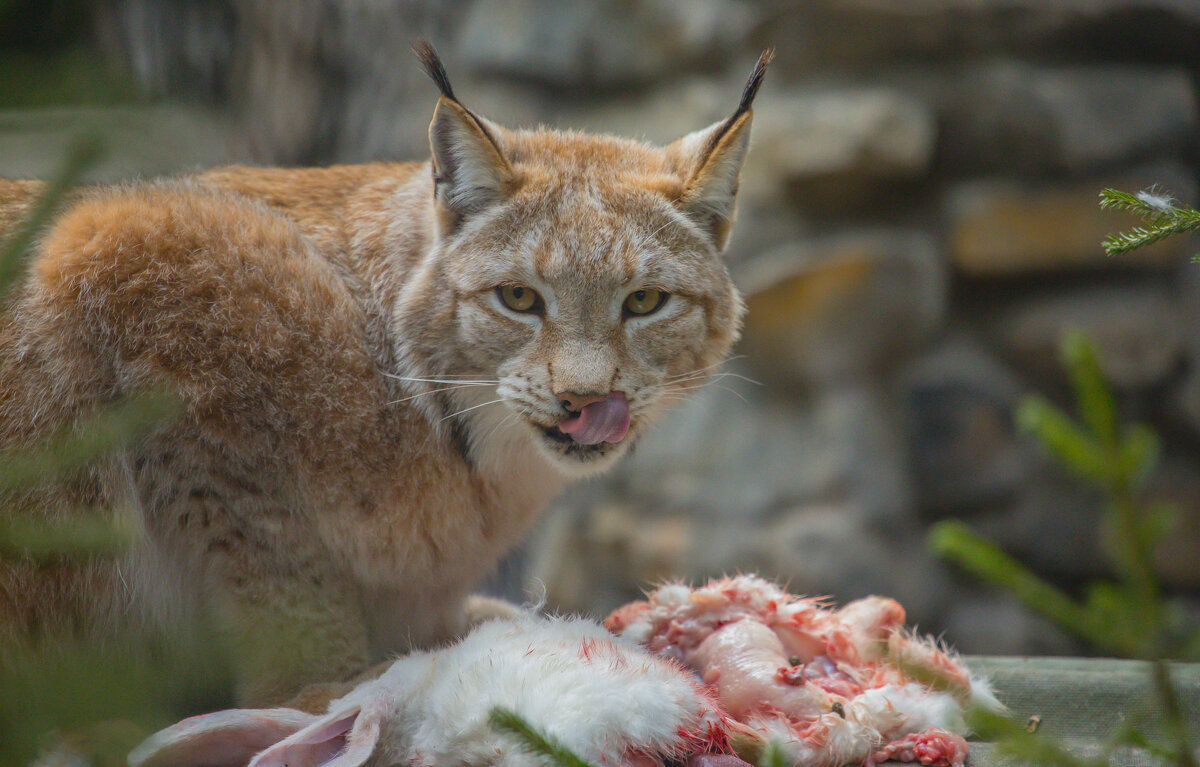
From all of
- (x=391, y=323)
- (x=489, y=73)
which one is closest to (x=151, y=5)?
(x=489, y=73)

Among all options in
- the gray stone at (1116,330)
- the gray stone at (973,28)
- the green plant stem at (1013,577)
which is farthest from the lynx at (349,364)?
the gray stone at (1116,330)

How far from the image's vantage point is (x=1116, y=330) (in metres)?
5.34

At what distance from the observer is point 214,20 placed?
22.0 feet

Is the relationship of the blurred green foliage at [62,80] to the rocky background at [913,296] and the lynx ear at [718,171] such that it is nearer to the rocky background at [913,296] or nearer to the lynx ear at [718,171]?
the lynx ear at [718,171]

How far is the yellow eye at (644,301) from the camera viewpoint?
110 inches

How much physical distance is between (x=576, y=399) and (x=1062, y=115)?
390cm

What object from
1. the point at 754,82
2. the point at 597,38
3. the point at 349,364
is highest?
the point at 597,38

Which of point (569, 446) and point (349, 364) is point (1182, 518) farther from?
point (349, 364)

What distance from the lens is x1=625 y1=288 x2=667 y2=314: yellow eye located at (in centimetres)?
279

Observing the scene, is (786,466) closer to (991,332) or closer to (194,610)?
(991,332)

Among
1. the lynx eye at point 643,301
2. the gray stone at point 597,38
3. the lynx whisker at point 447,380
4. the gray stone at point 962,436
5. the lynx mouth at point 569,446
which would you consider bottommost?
the gray stone at point 962,436

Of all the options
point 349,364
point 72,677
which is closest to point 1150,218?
point 72,677

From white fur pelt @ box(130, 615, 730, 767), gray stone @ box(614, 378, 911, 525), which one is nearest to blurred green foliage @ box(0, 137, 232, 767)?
white fur pelt @ box(130, 615, 730, 767)

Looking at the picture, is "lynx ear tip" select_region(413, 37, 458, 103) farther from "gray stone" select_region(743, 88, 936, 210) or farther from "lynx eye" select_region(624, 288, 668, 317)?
"gray stone" select_region(743, 88, 936, 210)
